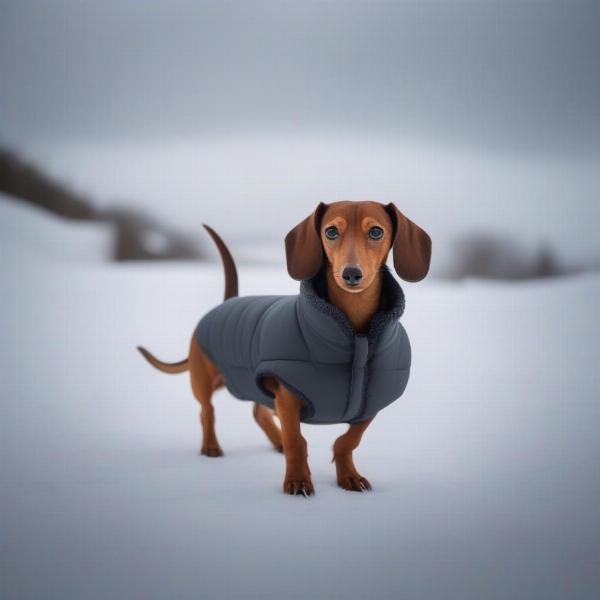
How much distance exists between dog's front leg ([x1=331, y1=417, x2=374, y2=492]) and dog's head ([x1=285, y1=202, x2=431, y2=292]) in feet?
1.94

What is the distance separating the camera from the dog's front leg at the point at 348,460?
9.44ft

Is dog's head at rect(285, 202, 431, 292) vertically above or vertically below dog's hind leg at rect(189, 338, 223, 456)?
above

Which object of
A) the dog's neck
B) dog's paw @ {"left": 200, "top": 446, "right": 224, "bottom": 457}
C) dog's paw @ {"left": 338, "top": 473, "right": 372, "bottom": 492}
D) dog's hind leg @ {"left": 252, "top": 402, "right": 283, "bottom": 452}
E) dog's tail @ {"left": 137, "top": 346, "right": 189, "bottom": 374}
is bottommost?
dog's paw @ {"left": 200, "top": 446, "right": 224, "bottom": 457}

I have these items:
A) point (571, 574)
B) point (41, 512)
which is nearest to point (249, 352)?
point (41, 512)

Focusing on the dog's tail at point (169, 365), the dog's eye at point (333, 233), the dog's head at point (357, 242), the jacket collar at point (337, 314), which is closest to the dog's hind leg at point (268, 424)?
the dog's tail at point (169, 365)

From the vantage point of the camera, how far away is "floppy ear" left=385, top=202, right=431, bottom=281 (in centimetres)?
278

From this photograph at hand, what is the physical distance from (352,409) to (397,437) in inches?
35.6

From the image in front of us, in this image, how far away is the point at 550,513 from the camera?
8.58ft

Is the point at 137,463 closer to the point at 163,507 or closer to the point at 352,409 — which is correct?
the point at 163,507

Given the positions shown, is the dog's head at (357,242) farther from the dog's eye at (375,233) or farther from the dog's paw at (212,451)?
the dog's paw at (212,451)

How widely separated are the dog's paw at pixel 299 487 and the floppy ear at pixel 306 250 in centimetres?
70

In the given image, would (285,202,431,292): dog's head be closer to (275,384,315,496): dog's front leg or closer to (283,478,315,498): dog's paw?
(275,384,315,496): dog's front leg

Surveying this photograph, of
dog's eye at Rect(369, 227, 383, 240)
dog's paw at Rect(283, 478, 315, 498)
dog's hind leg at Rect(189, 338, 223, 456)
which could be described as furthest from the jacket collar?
dog's hind leg at Rect(189, 338, 223, 456)

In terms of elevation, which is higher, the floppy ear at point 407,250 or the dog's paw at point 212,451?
the floppy ear at point 407,250
